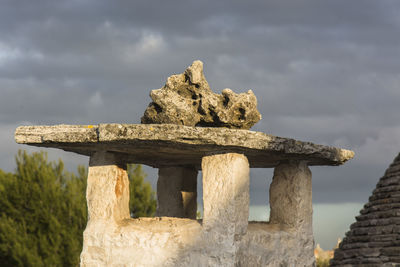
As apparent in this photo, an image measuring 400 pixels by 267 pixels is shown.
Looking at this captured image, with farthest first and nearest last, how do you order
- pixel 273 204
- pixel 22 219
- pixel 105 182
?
pixel 22 219 < pixel 273 204 < pixel 105 182

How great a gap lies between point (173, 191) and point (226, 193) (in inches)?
67.6

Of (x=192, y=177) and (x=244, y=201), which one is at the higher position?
(x=192, y=177)

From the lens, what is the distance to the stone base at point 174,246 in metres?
5.98

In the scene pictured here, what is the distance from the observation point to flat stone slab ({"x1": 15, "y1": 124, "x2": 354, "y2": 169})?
224 inches

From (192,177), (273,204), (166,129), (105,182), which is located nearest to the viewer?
(166,129)

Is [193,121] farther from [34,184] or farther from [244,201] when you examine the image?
[34,184]

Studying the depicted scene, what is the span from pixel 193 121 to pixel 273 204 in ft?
4.43

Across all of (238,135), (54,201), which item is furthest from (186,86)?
(54,201)

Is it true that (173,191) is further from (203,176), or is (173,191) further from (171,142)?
(171,142)

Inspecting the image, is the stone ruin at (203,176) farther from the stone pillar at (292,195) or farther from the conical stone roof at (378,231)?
the conical stone roof at (378,231)

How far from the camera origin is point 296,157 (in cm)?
667

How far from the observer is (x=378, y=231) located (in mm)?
12422

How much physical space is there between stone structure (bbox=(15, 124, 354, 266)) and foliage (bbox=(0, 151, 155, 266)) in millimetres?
12483

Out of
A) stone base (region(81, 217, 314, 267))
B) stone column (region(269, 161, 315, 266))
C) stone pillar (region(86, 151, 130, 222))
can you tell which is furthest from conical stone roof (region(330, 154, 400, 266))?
stone pillar (region(86, 151, 130, 222))
